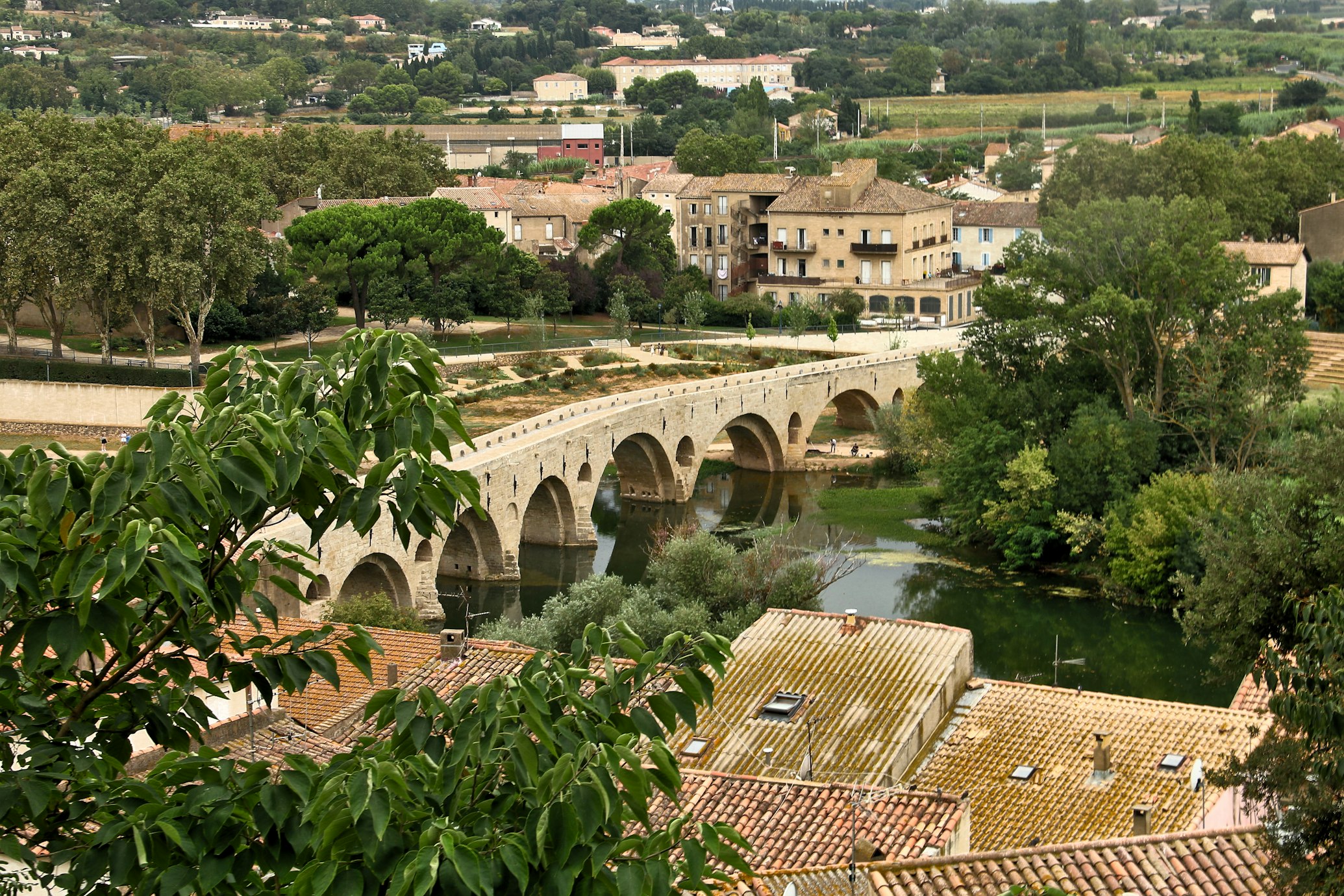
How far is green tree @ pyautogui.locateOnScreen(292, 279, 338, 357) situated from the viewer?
54.5 meters

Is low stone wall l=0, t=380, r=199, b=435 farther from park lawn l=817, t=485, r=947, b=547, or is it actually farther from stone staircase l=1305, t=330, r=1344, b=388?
stone staircase l=1305, t=330, r=1344, b=388

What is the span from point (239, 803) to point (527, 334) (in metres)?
56.3

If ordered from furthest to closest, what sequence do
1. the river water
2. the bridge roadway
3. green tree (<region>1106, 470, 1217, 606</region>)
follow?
green tree (<region>1106, 470, 1217, 606</region>)
the bridge roadway
the river water

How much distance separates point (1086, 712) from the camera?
70.9 ft

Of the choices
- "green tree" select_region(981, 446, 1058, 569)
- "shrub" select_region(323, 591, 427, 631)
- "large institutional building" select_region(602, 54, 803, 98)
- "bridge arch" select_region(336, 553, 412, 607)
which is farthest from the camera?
"large institutional building" select_region(602, 54, 803, 98)

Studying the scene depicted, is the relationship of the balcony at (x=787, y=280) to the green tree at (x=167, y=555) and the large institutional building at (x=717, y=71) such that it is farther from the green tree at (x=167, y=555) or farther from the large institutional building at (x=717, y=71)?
the large institutional building at (x=717, y=71)

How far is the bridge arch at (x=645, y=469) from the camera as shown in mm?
49844

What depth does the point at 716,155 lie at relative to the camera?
8838cm

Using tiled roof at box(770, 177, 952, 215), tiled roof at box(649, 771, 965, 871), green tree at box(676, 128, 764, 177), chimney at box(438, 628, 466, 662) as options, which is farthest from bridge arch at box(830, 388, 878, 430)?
tiled roof at box(649, 771, 965, 871)

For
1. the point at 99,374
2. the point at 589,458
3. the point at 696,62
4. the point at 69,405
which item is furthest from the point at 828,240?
the point at 696,62

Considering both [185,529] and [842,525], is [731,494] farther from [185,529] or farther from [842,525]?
[185,529]

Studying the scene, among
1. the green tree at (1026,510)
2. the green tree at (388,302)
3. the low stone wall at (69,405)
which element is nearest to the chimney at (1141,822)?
the green tree at (1026,510)

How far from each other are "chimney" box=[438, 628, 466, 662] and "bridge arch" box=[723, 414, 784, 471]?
106 ft

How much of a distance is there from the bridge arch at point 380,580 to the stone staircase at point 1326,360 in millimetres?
29683
